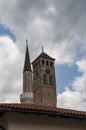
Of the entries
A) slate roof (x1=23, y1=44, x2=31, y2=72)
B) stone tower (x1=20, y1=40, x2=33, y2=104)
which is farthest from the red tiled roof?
slate roof (x1=23, y1=44, x2=31, y2=72)

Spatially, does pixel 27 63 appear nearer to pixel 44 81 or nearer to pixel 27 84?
pixel 27 84

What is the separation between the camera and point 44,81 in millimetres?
64125

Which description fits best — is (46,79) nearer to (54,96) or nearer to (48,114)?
(54,96)

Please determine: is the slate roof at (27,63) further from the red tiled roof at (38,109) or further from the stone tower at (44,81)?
the red tiled roof at (38,109)

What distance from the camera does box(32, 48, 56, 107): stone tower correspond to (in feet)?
201

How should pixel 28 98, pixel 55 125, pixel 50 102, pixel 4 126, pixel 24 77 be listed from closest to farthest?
pixel 4 126, pixel 55 125, pixel 28 98, pixel 24 77, pixel 50 102

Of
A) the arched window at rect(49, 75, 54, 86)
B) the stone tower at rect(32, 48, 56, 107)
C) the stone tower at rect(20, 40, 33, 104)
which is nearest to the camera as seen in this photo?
the stone tower at rect(20, 40, 33, 104)

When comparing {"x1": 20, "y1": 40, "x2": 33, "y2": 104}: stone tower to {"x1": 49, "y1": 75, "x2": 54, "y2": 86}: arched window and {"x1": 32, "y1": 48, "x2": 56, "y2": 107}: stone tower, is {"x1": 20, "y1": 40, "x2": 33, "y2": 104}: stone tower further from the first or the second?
{"x1": 49, "y1": 75, "x2": 54, "y2": 86}: arched window

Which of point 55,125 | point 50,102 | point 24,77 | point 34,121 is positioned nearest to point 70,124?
point 55,125

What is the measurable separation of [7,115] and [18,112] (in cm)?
34

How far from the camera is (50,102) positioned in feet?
202

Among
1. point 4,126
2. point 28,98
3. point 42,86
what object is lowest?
point 4,126

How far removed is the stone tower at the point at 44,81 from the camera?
61312mm

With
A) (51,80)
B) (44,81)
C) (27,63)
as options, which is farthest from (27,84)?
(51,80)
